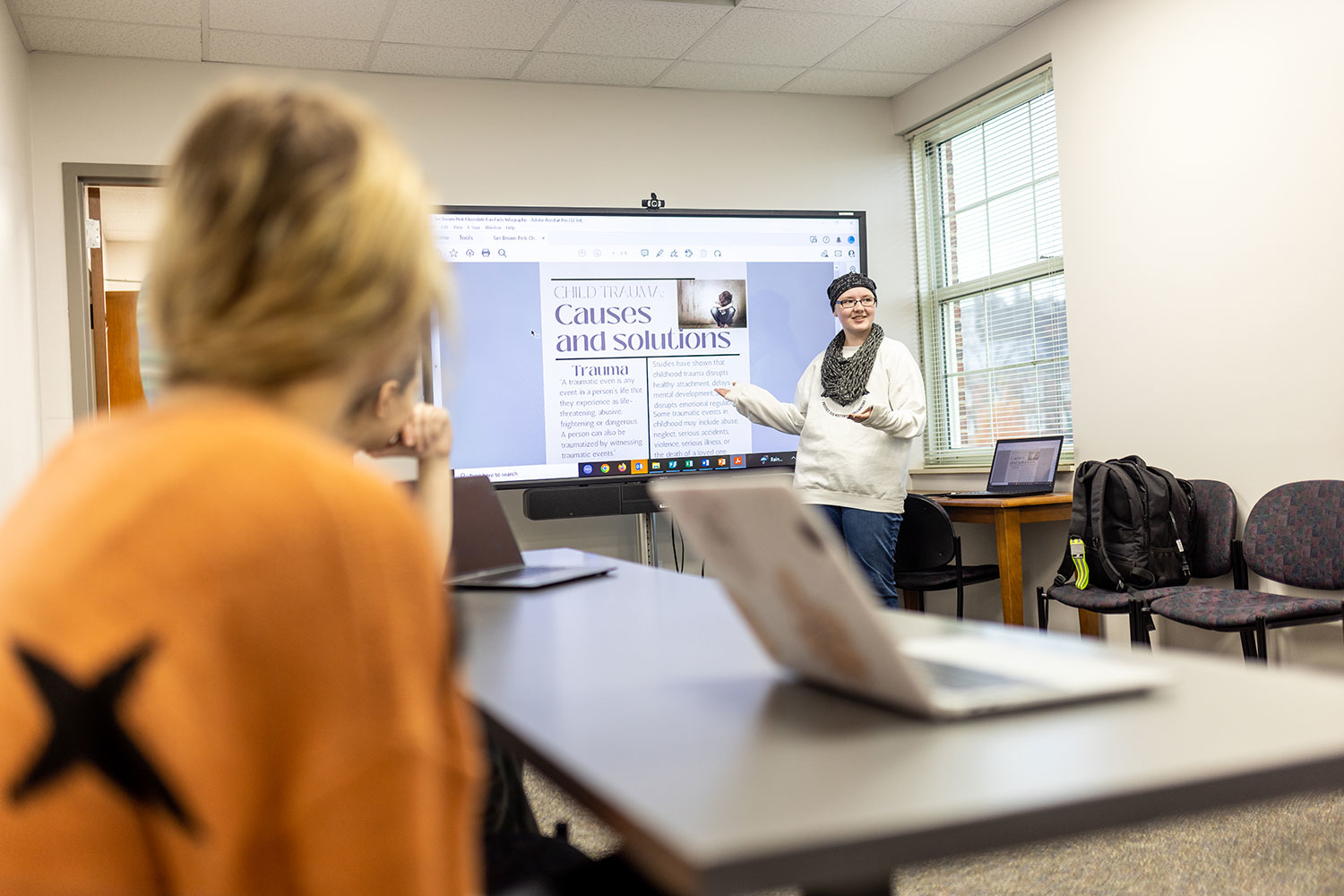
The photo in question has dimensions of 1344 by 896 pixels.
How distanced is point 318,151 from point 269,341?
10 cm

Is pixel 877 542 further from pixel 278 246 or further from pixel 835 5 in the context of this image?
pixel 278 246

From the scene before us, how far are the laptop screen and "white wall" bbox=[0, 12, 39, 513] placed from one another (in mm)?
3609

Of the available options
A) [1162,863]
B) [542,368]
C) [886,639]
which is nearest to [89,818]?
[886,639]

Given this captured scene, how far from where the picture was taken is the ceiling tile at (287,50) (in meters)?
4.17

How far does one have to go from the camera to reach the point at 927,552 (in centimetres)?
411

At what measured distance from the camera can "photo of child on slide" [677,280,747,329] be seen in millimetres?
4617

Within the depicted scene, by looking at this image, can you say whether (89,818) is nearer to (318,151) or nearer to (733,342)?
(318,151)

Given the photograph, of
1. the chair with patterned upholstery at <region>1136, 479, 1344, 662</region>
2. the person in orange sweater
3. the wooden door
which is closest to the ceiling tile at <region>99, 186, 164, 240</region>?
the wooden door

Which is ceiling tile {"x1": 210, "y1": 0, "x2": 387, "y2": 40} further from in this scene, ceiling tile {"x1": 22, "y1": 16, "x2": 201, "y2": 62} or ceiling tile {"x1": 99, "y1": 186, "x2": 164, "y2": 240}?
ceiling tile {"x1": 99, "y1": 186, "x2": 164, "y2": 240}

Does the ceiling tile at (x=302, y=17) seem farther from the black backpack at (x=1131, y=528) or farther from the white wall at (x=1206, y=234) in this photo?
the black backpack at (x=1131, y=528)

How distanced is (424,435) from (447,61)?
3.48 meters

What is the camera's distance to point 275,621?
467 mm

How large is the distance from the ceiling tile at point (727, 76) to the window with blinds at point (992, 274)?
793 millimetres

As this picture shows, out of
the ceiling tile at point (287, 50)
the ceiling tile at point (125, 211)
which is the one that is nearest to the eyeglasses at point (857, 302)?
the ceiling tile at point (287, 50)
